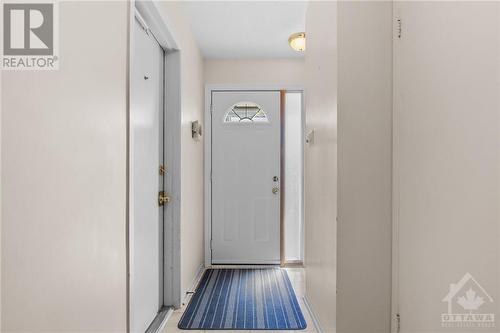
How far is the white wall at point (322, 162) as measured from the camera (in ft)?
5.76

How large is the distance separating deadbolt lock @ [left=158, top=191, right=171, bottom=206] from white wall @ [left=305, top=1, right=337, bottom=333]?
1.07 meters

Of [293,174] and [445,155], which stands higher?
[445,155]

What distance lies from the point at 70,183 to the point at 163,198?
1392 mm

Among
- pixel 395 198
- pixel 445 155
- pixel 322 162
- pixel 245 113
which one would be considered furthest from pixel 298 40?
pixel 445 155

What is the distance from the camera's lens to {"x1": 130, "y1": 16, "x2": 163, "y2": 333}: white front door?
193cm

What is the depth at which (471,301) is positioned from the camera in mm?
1135

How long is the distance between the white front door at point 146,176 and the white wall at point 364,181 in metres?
1.14

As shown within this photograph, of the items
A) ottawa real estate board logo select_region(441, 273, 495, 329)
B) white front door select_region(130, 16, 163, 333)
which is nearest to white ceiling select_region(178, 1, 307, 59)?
white front door select_region(130, 16, 163, 333)

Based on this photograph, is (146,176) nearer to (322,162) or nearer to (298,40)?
(322,162)

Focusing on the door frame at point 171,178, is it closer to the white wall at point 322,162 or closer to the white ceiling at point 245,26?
the white ceiling at point 245,26

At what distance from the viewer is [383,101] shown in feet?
5.46

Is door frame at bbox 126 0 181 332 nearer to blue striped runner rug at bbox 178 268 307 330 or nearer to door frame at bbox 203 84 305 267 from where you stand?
blue striped runner rug at bbox 178 268 307 330

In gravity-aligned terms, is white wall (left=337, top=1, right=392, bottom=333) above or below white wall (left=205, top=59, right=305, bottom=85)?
below

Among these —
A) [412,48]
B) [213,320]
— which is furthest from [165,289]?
[412,48]
